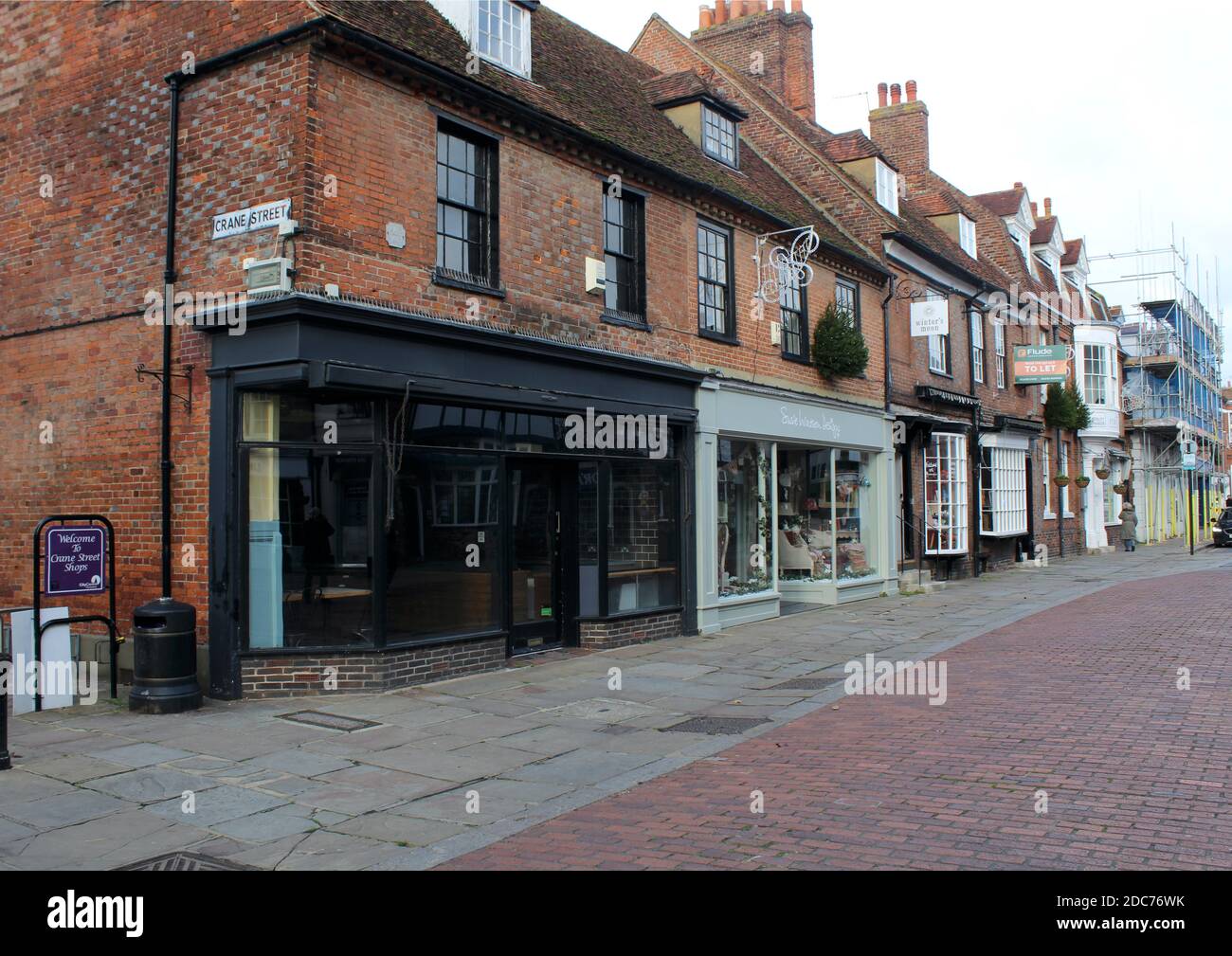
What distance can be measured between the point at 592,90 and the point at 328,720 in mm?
9798

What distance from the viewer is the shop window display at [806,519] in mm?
17859

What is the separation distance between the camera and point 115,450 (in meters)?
10.5

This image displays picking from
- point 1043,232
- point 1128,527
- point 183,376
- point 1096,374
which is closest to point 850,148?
point 1043,232

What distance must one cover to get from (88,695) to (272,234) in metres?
4.85

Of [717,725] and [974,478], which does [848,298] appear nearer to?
[974,478]

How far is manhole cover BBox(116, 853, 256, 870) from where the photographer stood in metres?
5.19

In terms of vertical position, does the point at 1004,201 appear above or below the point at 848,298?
above

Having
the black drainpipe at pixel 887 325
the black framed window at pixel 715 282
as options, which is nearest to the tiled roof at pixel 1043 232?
the black drainpipe at pixel 887 325

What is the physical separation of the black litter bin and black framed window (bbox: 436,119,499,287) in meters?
4.36

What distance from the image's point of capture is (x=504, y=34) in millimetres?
12156

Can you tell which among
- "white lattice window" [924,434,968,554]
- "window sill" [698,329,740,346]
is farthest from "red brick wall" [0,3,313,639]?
"white lattice window" [924,434,968,554]

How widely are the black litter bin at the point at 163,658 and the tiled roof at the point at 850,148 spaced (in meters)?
18.0
